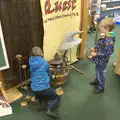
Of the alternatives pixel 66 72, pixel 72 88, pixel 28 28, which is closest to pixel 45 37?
pixel 28 28

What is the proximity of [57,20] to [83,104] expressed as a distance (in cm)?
121

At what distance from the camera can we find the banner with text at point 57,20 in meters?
2.32

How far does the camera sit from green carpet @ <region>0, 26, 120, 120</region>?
1.96 meters

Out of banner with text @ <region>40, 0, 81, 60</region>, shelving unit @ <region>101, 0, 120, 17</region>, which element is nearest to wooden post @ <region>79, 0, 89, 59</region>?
banner with text @ <region>40, 0, 81, 60</region>

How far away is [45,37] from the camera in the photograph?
2402 millimetres

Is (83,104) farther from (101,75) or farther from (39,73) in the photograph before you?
(39,73)

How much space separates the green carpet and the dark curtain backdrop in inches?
16.5

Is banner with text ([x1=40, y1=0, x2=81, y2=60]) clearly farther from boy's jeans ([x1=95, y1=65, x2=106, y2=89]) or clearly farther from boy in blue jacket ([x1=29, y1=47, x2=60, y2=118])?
boy's jeans ([x1=95, y1=65, x2=106, y2=89])

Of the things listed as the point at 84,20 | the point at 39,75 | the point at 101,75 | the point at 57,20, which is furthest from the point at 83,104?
the point at 84,20

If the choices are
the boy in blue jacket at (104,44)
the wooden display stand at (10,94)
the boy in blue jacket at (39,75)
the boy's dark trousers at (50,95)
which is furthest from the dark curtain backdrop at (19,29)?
the boy in blue jacket at (104,44)

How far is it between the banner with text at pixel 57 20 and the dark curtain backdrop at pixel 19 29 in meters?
0.08

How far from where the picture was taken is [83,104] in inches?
84.5

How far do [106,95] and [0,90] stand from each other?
4.50 feet

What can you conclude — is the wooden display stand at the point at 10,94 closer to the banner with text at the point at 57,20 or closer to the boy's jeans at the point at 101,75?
the banner with text at the point at 57,20
